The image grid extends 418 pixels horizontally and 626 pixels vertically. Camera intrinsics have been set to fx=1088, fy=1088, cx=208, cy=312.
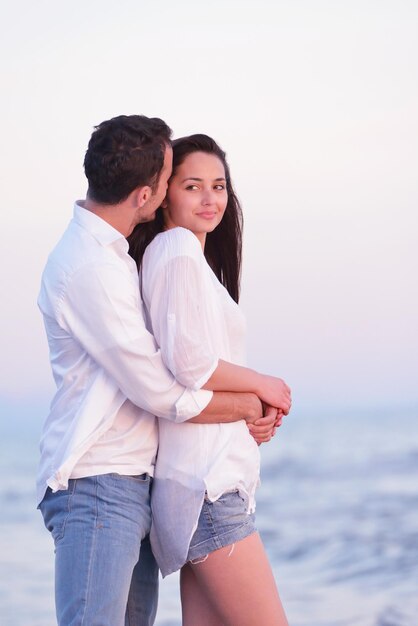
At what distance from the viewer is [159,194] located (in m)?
2.87

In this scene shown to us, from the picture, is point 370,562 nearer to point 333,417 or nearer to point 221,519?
point 221,519

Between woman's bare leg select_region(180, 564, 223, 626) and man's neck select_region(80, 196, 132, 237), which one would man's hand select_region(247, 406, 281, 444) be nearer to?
woman's bare leg select_region(180, 564, 223, 626)

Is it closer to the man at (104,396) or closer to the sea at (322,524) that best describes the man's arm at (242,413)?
the man at (104,396)

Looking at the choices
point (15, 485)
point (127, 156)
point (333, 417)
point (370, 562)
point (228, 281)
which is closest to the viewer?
point (127, 156)

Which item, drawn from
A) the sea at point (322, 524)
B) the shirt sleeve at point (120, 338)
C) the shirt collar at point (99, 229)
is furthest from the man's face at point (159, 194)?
the sea at point (322, 524)

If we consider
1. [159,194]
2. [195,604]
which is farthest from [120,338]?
[195,604]

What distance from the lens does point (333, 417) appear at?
65.6 feet

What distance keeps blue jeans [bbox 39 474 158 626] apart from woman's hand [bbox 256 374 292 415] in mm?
408

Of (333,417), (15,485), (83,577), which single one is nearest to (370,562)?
(15,485)

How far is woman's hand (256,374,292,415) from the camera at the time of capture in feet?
9.39

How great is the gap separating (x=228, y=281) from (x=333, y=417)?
16849 mm

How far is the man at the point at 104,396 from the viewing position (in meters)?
2.61

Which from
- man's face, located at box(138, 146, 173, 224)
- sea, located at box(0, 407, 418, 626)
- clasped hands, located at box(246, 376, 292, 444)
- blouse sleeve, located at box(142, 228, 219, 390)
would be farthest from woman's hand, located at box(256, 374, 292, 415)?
sea, located at box(0, 407, 418, 626)

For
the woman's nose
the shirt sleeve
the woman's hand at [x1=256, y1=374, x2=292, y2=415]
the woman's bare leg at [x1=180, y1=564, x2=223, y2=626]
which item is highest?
the woman's nose
